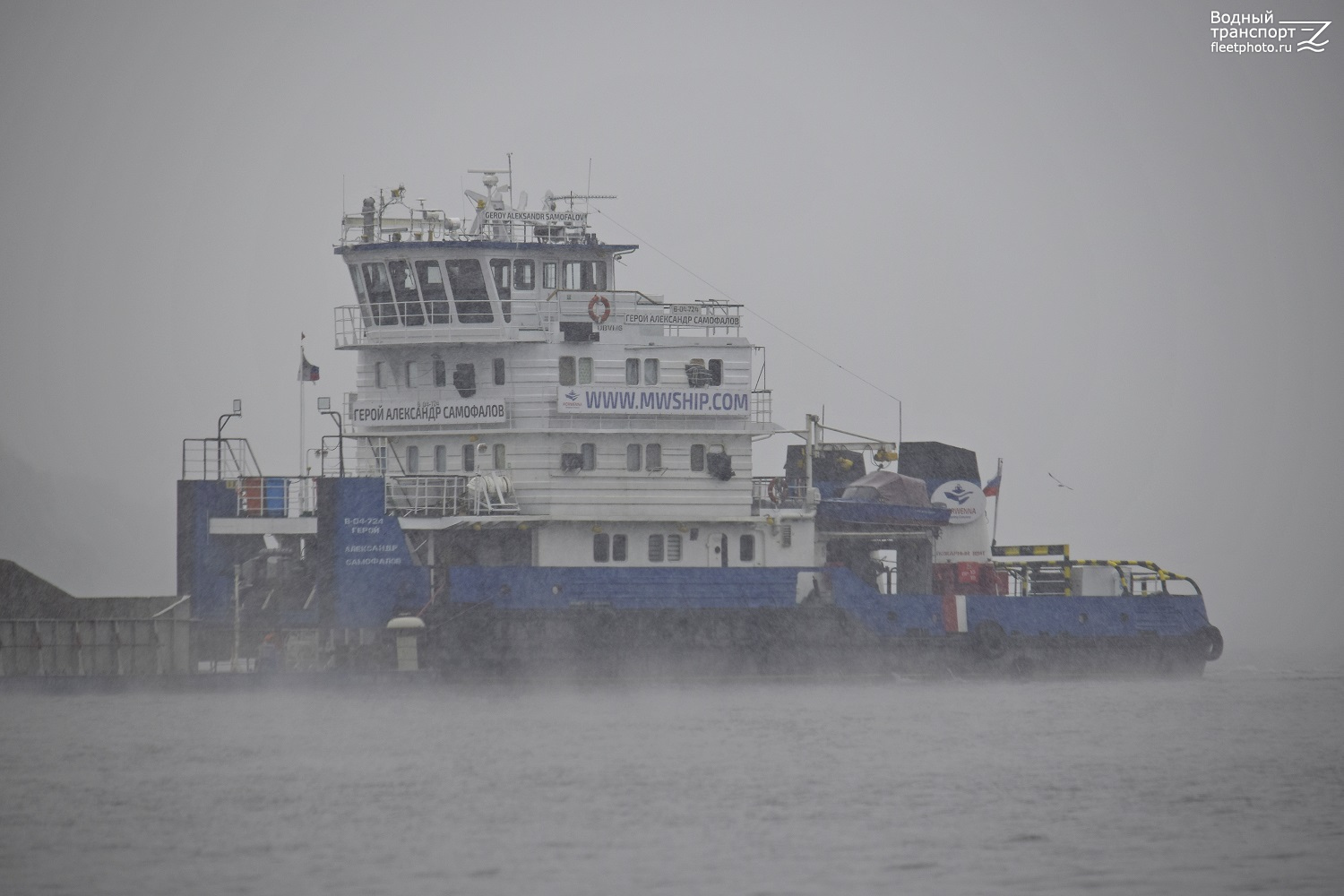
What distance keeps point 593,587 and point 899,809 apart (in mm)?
12306

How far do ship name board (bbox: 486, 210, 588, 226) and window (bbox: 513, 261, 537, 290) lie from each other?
0.93 meters

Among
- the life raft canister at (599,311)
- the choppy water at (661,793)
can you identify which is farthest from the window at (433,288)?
the choppy water at (661,793)

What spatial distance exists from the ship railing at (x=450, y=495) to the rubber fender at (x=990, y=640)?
10.7m

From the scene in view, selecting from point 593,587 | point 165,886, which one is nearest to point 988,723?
point 593,587

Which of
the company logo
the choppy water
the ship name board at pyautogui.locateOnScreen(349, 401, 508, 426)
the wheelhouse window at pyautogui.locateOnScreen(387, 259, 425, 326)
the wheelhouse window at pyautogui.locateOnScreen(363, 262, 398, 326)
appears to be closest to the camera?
A: the choppy water

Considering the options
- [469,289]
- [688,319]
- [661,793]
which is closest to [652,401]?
[688,319]

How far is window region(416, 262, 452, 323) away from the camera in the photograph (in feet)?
119

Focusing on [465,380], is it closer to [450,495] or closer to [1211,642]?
[450,495]

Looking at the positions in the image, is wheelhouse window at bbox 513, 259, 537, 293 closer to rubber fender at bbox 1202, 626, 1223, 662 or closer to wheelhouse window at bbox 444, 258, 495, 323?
wheelhouse window at bbox 444, 258, 495, 323

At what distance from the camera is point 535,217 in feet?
121

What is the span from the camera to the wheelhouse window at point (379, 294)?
3653cm

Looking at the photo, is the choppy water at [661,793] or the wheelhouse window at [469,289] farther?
the wheelhouse window at [469,289]

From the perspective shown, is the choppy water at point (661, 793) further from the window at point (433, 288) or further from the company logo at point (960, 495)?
the window at point (433, 288)

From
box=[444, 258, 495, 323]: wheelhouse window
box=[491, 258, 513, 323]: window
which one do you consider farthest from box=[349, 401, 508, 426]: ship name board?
box=[491, 258, 513, 323]: window
